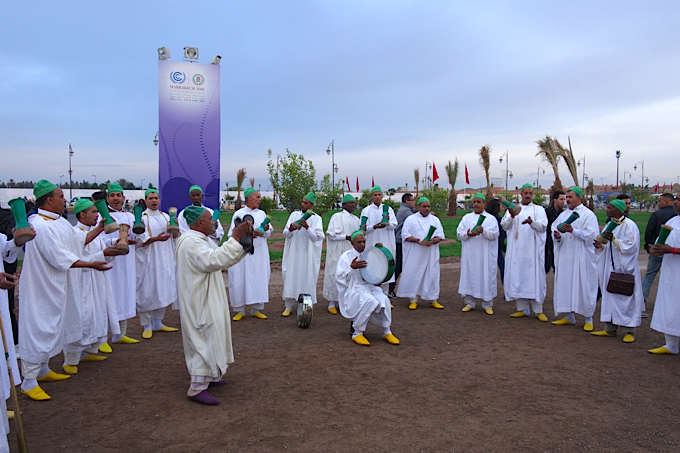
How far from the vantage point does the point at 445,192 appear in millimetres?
38000

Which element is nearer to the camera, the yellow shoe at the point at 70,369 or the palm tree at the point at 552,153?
the yellow shoe at the point at 70,369

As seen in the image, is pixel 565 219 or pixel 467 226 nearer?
pixel 565 219

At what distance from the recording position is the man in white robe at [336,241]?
814cm

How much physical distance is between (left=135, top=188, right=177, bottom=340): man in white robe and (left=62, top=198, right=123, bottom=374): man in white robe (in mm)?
741

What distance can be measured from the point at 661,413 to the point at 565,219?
362cm

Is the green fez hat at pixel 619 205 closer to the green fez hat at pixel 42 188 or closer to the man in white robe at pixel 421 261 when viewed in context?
the man in white robe at pixel 421 261

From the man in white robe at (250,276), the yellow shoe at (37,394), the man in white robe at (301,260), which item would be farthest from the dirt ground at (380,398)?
the man in white robe at (301,260)

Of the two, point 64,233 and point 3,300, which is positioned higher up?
point 64,233

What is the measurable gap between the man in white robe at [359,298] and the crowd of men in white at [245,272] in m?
0.02

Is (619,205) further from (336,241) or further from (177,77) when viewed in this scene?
(177,77)

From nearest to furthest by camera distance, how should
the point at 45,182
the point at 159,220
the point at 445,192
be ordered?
1. the point at 45,182
2. the point at 159,220
3. the point at 445,192

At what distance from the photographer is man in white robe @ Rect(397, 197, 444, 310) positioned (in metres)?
8.48

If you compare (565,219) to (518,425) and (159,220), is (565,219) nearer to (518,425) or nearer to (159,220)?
(518,425)

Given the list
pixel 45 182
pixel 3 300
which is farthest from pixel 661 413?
pixel 45 182
